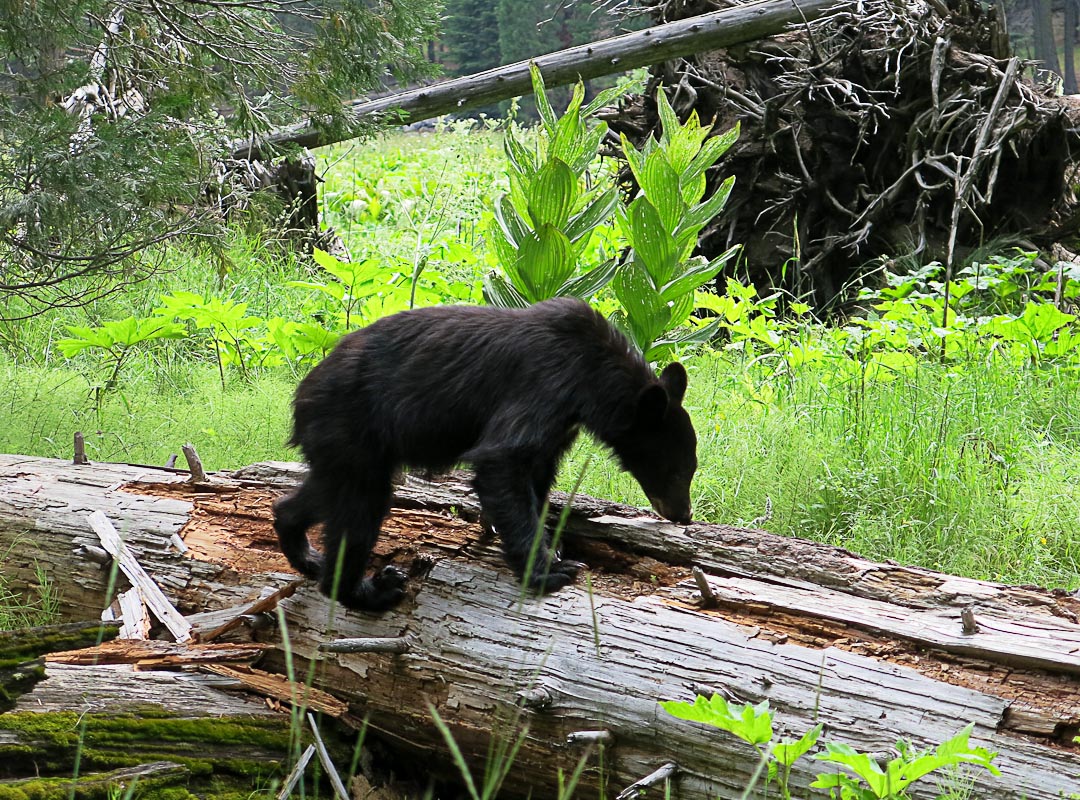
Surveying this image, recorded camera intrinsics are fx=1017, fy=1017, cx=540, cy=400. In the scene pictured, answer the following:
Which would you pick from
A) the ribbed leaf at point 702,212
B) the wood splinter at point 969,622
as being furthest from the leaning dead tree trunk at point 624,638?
the ribbed leaf at point 702,212

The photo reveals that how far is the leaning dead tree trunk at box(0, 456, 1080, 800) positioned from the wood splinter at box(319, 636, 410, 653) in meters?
0.01

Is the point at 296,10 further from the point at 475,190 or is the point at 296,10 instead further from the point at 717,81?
the point at 475,190

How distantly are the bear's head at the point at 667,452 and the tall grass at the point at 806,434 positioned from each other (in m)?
1.08

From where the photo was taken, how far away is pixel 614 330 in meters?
3.65

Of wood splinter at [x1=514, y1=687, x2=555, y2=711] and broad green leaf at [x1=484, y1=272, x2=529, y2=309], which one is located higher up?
broad green leaf at [x1=484, y1=272, x2=529, y2=309]

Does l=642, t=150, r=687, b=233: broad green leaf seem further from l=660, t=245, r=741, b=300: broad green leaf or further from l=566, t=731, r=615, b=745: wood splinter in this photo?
l=566, t=731, r=615, b=745: wood splinter

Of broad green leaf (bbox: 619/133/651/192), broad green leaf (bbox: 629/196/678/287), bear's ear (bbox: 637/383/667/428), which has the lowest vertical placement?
bear's ear (bbox: 637/383/667/428)

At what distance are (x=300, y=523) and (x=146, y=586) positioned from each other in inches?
26.0

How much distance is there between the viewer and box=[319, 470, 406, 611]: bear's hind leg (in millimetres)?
3414

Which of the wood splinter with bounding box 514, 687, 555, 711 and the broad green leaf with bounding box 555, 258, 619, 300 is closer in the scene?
the wood splinter with bounding box 514, 687, 555, 711

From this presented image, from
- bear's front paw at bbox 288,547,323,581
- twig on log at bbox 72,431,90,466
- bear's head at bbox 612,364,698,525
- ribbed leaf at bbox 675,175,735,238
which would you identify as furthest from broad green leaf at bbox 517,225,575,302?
twig on log at bbox 72,431,90,466

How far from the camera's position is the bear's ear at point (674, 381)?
3.61 meters

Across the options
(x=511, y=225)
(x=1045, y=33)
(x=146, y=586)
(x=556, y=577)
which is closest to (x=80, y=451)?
(x=146, y=586)

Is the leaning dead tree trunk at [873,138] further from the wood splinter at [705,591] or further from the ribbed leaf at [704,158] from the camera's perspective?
the wood splinter at [705,591]
